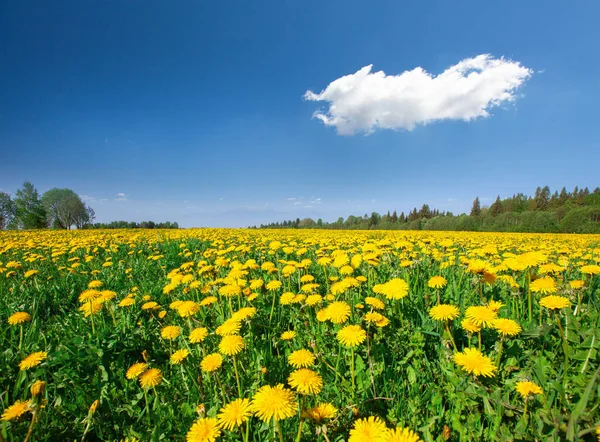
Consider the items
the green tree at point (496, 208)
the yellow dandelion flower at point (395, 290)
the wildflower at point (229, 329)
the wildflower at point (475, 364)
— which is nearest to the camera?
the wildflower at point (475, 364)

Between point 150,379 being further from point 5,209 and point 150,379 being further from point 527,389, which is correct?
point 5,209

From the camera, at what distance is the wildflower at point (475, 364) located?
1378 mm

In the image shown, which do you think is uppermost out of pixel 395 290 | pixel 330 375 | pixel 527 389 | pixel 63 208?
pixel 63 208

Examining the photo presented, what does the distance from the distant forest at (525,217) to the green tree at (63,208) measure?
41.0 metres

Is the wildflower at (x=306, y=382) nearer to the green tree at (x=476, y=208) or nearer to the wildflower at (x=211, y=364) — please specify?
the wildflower at (x=211, y=364)

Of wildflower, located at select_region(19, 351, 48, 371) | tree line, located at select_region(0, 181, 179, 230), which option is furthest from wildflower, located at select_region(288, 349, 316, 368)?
tree line, located at select_region(0, 181, 179, 230)

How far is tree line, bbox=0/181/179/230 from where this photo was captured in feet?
151

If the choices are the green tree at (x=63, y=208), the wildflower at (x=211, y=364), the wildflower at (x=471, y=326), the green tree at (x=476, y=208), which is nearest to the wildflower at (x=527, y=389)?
the wildflower at (x=471, y=326)

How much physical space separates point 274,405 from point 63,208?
233ft

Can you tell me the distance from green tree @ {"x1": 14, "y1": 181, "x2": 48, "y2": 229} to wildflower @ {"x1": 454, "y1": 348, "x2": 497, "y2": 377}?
6349 cm

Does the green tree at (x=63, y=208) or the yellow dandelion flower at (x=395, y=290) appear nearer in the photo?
the yellow dandelion flower at (x=395, y=290)

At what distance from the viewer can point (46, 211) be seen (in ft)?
170

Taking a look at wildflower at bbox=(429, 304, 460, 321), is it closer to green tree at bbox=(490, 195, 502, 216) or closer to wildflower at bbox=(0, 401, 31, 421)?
wildflower at bbox=(0, 401, 31, 421)

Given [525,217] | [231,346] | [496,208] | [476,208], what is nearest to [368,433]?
[231,346]
